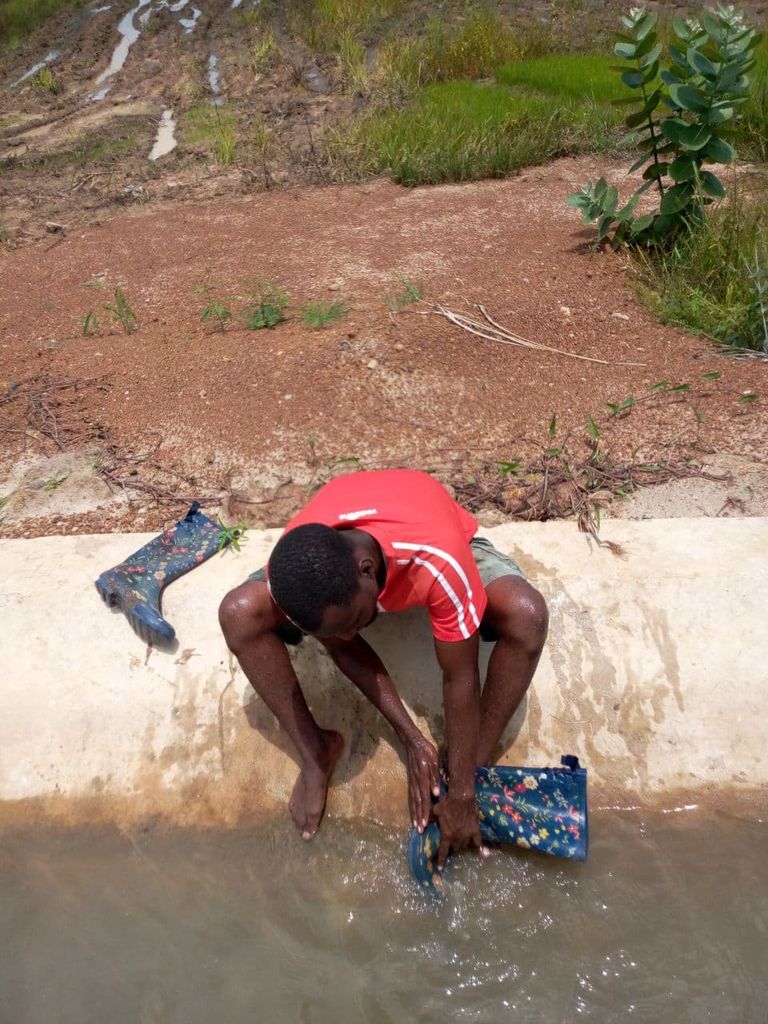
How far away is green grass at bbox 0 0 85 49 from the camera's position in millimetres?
12992

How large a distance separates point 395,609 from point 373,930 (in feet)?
2.60

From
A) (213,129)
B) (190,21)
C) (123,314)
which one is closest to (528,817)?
(123,314)

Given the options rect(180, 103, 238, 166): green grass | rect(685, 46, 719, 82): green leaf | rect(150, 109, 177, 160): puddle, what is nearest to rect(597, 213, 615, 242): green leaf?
rect(685, 46, 719, 82): green leaf

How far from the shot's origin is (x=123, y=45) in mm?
11984

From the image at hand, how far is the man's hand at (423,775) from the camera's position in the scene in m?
2.10

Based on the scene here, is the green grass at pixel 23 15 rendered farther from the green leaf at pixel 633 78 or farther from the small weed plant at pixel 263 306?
the green leaf at pixel 633 78

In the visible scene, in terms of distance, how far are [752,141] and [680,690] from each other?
5.14 m

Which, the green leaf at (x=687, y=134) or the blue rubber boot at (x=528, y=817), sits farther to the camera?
the green leaf at (x=687, y=134)

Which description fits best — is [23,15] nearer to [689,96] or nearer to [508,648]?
[689,96]

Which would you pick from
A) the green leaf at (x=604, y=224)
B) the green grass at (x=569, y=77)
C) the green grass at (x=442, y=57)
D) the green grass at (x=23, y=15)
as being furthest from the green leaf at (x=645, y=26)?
the green grass at (x=23, y=15)

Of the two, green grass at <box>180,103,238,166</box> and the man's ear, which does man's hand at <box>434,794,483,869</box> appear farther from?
green grass at <box>180,103,238,166</box>

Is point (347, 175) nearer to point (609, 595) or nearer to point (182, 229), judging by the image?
point (182, 229)

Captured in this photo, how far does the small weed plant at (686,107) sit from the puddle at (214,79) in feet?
20.8

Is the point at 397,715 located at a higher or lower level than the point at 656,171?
lower
